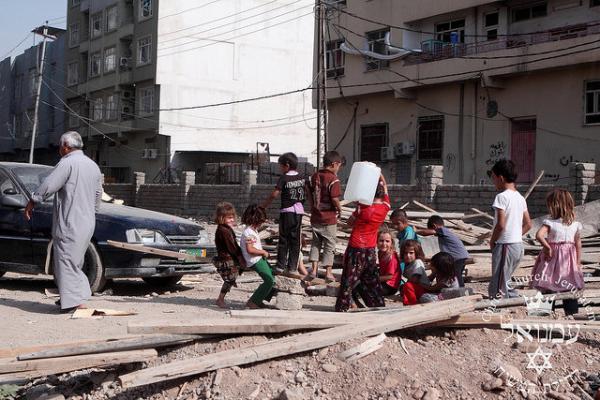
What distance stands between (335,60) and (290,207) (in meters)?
25.3

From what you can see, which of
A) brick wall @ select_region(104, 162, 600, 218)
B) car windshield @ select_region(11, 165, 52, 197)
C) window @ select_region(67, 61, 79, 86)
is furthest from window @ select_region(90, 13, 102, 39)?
car windshield @ select_region(11, 165, 52, 197)

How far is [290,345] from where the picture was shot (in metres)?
5.28

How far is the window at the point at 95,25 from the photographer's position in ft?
165

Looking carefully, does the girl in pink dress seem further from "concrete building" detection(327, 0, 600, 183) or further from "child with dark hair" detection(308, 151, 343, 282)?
"concrete building" detection(327, 0, 600, 183)

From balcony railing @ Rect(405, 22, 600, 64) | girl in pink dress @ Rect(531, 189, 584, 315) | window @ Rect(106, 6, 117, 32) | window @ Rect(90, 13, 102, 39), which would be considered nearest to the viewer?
girl in pink dress @ Rect(531, 189, 584, 315)

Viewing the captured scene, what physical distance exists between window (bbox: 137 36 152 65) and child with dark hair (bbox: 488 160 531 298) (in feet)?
127

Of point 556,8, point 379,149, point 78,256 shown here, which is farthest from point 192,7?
point 78,256

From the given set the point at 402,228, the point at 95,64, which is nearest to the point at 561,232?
the point at 402,228

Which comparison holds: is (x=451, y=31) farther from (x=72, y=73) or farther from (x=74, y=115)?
(x=72, y=73)

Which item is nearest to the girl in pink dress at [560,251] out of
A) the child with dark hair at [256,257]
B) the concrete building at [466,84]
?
the child with dark hair at [256,257]

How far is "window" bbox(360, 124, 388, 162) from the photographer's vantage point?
31.8m

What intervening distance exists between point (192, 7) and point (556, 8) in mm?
24571

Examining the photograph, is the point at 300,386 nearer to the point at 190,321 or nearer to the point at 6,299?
the point at 190,321

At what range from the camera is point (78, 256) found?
7941 mm
